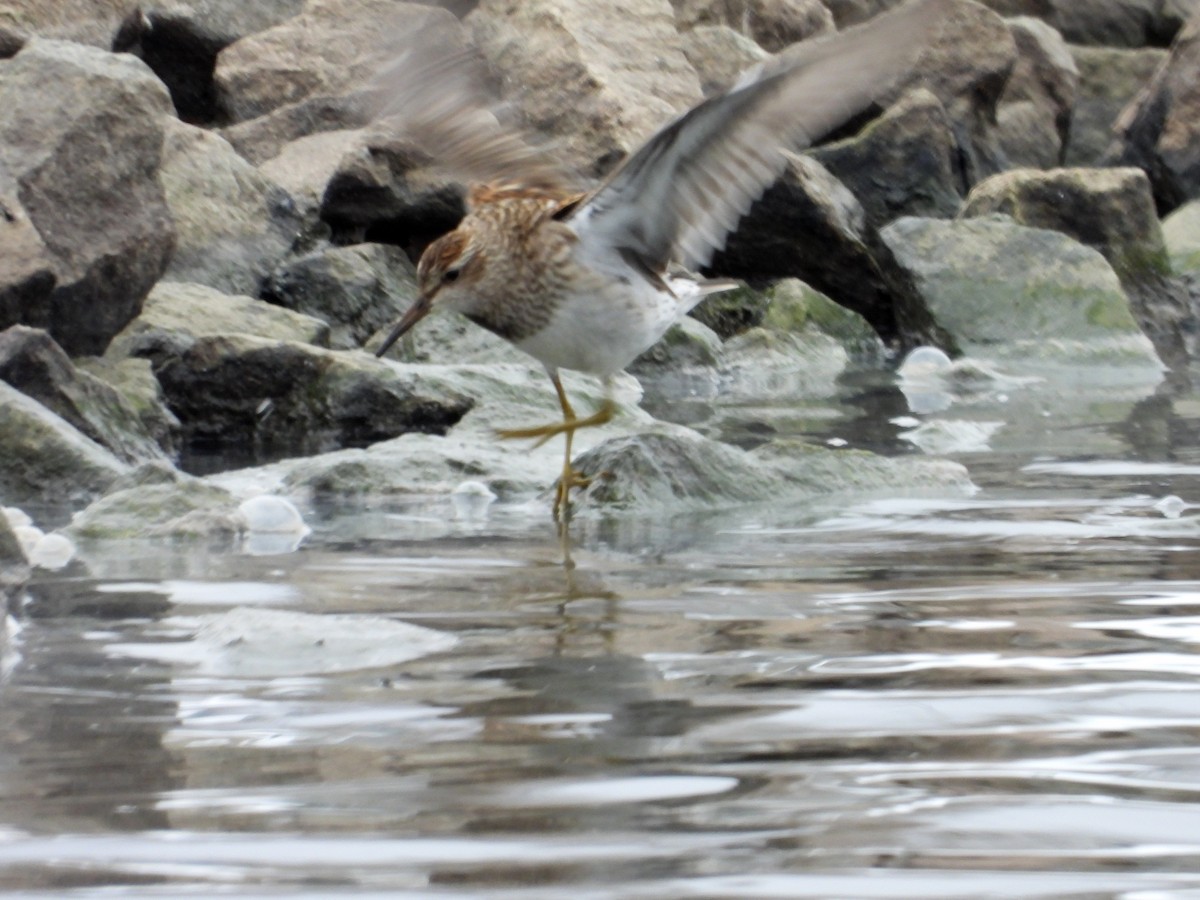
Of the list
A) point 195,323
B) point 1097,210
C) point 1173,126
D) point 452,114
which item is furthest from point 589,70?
point 452,114

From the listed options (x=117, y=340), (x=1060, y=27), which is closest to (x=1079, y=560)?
(x=117, y=340)

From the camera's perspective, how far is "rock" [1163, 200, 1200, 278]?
14461mm

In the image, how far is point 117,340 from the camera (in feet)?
27.2

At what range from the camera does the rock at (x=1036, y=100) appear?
1780cm

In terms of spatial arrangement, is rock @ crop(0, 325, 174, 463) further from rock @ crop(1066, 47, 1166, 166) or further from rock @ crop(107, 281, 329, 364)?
rock @ crop(1066, 47, 1166, 166)

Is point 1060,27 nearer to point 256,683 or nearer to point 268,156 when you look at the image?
point 268,156

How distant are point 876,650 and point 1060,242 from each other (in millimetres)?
9212

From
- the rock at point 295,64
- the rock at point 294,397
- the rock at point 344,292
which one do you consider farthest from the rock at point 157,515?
the rock at point 295,64

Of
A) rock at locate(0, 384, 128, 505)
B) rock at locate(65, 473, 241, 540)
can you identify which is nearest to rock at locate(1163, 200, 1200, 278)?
rock at locate(0, 384, 128, 505)

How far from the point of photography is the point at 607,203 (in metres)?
6.01

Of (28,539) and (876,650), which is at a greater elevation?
(876,650)

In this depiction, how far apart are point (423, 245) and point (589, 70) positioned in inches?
74.0

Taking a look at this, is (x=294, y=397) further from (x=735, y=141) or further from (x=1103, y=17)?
(x=1103, y=17)

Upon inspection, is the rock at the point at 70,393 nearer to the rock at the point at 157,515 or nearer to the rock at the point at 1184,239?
the rock at the point at 157,515
